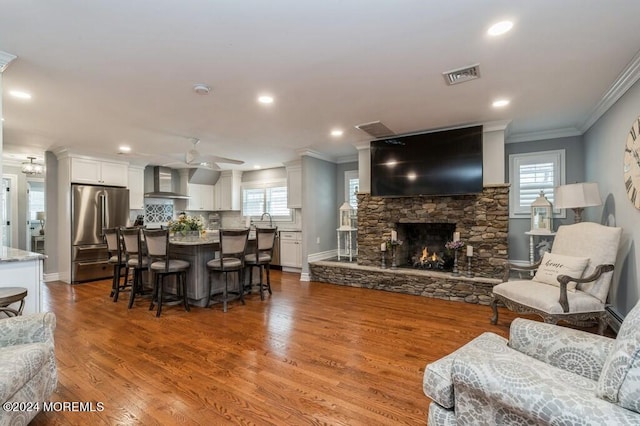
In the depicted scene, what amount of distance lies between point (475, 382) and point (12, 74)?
404cm

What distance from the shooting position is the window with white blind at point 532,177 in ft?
15.2

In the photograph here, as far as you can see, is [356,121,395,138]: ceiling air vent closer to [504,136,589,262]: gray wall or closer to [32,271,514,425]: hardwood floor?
[504,136,589,262]: gray wall

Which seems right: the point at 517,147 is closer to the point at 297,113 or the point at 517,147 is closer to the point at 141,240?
the point at 297,113

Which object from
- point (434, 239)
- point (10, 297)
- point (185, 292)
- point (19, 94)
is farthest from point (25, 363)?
point (434, 239)

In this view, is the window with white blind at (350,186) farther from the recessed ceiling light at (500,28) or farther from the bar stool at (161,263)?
the recessed ceiling light at (500,28)

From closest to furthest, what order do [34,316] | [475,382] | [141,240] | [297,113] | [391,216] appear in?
[475,382]
[34,316]
[297,113]
[141,240]
[391,216]

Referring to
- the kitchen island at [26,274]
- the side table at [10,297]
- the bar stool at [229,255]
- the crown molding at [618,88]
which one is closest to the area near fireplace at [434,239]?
the crown molding at [618,88]

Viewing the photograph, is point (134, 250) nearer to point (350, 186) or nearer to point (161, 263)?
point (161, 263)

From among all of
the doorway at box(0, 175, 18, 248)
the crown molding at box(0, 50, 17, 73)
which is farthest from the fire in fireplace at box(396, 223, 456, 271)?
the doorway at box(0, 175, 18, 248)

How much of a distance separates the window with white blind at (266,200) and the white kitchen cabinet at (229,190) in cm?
18

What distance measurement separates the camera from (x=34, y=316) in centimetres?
189

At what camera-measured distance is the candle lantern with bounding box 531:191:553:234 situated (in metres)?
4.40

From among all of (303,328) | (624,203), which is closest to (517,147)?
(624,203)

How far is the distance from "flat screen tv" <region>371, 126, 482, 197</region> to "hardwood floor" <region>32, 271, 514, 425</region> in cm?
166
